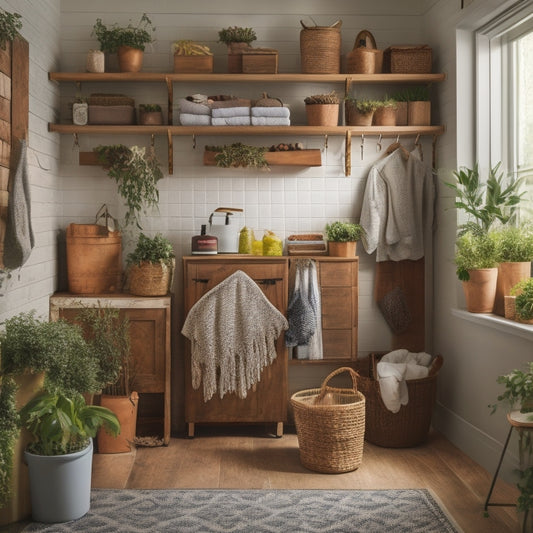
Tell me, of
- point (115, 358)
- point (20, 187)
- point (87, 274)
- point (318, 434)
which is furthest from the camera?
point (87, 274)

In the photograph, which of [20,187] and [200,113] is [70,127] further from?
[20,187]

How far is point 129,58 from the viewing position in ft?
15.8

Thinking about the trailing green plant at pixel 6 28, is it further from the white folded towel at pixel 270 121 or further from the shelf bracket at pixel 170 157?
the white folded towel at pixel 270 121

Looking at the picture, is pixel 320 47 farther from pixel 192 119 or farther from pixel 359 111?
pixel 192 119

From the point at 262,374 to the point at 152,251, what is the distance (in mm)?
1063

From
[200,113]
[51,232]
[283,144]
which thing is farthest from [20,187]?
[283,144]

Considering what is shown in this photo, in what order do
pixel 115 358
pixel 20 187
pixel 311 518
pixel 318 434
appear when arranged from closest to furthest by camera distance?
pixel 311 518
pixel 20 187
pixel 318 434
pixel 115 358

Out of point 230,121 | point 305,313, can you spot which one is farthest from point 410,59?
point 305,313

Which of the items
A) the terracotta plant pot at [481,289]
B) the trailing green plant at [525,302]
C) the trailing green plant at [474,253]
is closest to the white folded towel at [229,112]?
the trailing green plant at [474,253]

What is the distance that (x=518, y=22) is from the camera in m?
4.18

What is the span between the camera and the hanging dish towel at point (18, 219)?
3619mm

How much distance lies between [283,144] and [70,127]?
140 centimetres

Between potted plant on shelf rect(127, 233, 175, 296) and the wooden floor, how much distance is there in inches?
39.5

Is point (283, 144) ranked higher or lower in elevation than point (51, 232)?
higher
